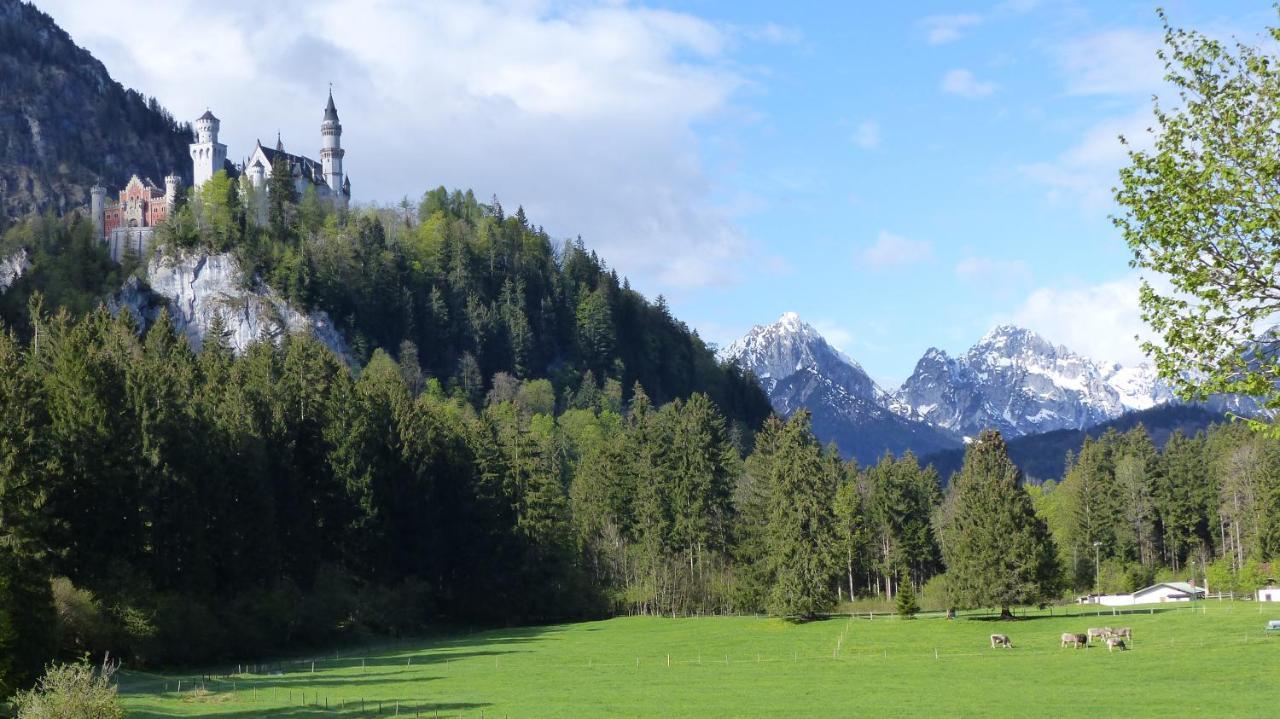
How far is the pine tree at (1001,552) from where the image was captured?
88062mm

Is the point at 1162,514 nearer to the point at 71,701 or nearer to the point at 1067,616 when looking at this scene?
the point at 1067,616

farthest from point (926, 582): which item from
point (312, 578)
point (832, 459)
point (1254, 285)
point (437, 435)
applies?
point (1254, 285)

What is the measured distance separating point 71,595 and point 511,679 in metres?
23.6

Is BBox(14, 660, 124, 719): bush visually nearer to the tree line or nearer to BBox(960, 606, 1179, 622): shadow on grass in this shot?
BBox(960, 606, 1179, 622): shadow on grass

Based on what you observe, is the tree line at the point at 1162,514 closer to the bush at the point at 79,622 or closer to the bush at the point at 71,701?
the bush at the point at 79,622

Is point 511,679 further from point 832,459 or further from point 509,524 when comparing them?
point 832,459

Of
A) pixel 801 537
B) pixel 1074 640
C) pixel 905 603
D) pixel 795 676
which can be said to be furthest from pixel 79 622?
pixel 905 603

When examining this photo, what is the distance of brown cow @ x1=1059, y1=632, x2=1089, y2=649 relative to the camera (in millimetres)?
69312

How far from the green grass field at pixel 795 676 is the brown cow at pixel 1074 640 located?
31.5 inches

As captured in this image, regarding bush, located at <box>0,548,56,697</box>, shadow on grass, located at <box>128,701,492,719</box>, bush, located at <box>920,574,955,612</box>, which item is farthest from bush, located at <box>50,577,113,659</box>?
bush, located at <box>920,574,955,612</box>

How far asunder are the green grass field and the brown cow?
0.80m

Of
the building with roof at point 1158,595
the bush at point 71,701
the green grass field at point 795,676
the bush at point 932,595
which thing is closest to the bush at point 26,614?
the green grass field at point 795,676

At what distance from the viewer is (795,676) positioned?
2424 inches

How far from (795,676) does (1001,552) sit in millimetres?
32311
